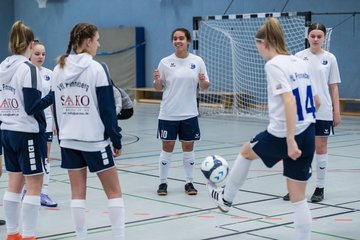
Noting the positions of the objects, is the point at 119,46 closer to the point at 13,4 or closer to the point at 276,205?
the point at 13,4

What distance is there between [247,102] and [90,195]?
9772 millimetres

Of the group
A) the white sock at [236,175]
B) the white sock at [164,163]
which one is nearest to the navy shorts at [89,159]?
the white sock at [236,175]

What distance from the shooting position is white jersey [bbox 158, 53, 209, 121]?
7.02 m

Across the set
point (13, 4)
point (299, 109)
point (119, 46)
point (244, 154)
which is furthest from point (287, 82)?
point (13, 4)

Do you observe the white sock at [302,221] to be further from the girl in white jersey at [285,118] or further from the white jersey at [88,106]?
the white jersey at [88,106]

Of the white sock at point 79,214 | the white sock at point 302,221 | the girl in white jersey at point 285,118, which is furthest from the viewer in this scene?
the white sock at point 79,214

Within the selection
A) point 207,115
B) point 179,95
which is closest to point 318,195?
point 179,95

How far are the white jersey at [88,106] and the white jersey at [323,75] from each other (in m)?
2.52

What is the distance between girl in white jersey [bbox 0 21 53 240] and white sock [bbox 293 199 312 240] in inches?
71.2

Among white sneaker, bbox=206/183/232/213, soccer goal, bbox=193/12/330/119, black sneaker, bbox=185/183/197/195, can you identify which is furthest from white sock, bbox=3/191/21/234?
soccer goal, bbox=193/12/330/119

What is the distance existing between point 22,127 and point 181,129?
2474 mm

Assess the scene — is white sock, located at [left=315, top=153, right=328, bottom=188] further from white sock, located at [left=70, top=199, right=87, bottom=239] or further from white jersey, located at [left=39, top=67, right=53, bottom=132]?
white sock, located at [left=70, top=199, right=87, bottom=239]

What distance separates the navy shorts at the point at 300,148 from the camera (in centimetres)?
445

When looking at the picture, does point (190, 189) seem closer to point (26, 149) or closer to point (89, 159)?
point (26, 149)
